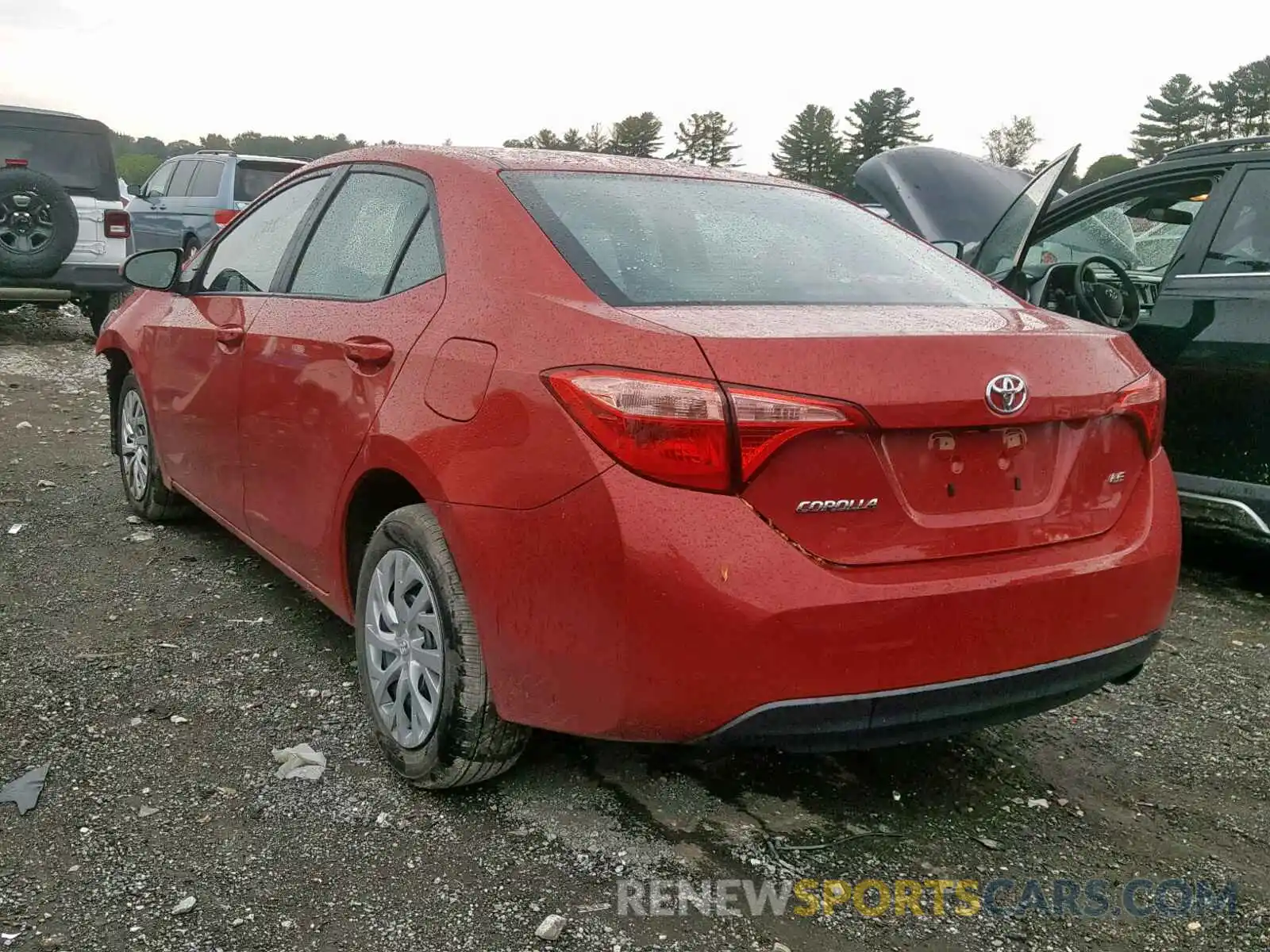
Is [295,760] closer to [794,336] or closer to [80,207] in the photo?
[794,336]

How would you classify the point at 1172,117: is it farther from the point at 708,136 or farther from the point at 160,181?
the point at 160,181

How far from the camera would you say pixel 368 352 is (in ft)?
9.78

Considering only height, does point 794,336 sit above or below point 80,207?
above

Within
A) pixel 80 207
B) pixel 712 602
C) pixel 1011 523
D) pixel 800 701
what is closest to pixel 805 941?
pixel 800 701

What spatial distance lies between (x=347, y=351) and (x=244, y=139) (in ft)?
273

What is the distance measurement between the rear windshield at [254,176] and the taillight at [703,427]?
43.6ft

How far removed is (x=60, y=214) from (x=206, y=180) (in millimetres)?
5388

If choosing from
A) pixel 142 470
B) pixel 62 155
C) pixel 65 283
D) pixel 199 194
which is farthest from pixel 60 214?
pixel 142 470

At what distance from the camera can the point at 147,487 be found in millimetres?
5133

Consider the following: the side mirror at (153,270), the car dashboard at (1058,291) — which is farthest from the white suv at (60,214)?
the car dashboard at (1058,291)

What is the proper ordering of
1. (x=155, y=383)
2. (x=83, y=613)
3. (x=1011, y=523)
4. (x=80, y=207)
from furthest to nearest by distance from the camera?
(x=80, y=207) → (x=155, y=383) → (x=83, y=613) → (x=1011, y=523)

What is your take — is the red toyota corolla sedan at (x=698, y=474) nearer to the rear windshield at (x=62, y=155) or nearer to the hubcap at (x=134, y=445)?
the hubcap at (x=134, y=445)

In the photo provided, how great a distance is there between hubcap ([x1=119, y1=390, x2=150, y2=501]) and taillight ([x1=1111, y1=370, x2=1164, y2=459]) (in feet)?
12.6

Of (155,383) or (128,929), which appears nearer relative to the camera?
(128,929)
